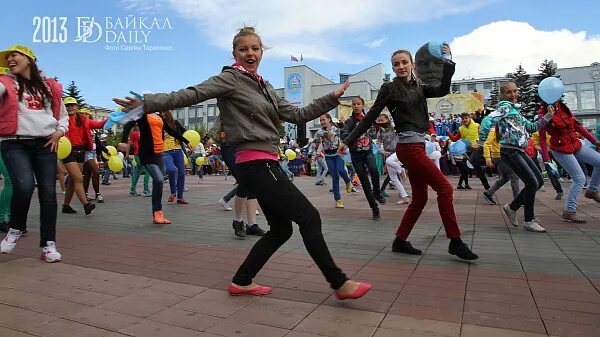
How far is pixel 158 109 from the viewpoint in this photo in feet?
8.97

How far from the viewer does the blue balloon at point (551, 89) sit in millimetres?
5828

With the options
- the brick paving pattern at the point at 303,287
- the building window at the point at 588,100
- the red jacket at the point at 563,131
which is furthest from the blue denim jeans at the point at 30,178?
the building window at the point at 588,100

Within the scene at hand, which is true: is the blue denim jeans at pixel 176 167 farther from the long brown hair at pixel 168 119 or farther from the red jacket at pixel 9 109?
the red jacket at pixel 9 109

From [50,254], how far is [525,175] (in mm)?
5485

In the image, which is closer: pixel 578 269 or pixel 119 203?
pixel 578 269

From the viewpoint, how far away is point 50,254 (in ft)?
13.5

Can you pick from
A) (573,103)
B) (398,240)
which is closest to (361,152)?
(398,240)

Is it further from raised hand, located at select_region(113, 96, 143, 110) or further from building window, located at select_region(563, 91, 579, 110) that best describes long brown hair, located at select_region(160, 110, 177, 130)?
building window, located at select_region(563, 91, 579, 110)

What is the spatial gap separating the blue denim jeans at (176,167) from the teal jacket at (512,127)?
247 inches

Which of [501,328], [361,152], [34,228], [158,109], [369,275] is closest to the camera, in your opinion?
[501,328]

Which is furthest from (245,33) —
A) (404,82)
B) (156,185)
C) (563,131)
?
(563,131)

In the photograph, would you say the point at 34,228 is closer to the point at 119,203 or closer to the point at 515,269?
the point at 119,203

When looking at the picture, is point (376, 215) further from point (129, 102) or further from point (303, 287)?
point (129, 102)

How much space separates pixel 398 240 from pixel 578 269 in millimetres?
1587
